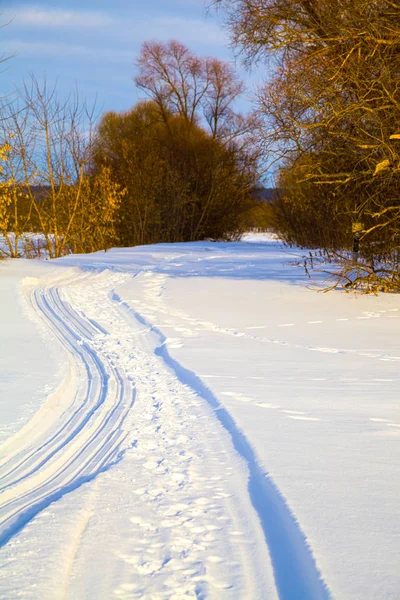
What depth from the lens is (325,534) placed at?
2537 mm

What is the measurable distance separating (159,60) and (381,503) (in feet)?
105

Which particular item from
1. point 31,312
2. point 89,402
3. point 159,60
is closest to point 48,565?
point 89,402

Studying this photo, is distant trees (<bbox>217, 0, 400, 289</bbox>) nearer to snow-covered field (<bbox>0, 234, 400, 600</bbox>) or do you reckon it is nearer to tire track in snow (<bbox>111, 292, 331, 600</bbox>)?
snow-covered field (<bbox>0, 234, 400, 600</bbox>)

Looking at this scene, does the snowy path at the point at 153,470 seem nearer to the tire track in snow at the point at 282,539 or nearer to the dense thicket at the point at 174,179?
the tire track in snow at the point at 282,539

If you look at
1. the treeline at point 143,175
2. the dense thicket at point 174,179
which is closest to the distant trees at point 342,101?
the treeline at point 143,175

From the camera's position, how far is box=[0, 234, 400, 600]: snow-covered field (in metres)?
2.34

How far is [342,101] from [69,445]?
22.7 feet

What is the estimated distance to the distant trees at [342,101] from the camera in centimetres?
830

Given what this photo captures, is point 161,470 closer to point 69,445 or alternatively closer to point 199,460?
point 199,460

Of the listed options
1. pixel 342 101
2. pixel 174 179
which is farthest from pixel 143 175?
pixel 342 101

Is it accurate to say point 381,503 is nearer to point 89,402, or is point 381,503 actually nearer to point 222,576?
point 222,576

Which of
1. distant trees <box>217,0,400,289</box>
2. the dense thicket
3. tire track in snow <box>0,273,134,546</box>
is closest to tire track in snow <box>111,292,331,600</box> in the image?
tire track in snow <box>0,273,134,546</box>

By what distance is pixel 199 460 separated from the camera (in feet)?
11.2

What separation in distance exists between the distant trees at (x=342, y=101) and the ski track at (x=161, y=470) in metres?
4.46
